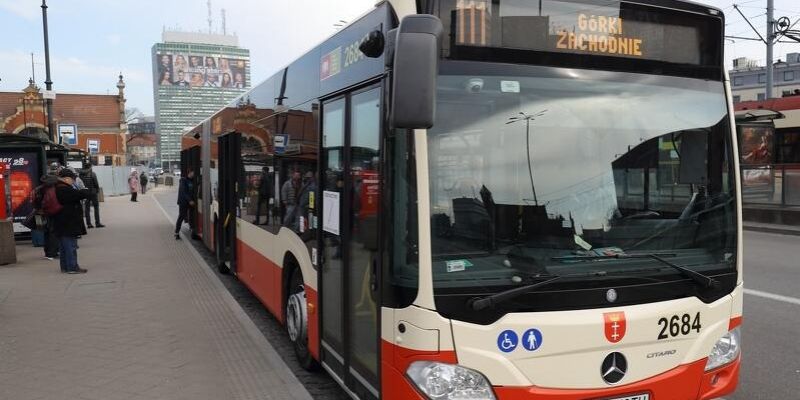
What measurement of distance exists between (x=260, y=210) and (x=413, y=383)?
405 centimetres

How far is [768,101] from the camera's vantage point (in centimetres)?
2073

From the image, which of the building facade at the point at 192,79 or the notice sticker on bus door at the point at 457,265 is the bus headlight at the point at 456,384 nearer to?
the notice sticker on bus door at the point at 457,265

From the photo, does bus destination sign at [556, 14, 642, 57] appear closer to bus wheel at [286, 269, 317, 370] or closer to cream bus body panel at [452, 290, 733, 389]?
cream bus body panel at [452, 290, 733, 389]

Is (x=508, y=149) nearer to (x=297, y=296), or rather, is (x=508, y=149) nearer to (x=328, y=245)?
(x=328, y=245)

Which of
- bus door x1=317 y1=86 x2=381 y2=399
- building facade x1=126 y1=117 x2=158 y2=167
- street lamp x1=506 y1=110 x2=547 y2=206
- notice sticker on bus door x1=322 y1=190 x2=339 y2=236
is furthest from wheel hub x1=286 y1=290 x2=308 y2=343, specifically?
building facade x1=126 y1=117 x2=158 y2=167

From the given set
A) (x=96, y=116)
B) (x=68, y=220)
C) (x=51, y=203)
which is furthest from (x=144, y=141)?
(x=51, y=203)

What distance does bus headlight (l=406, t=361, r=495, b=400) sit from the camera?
114 inches

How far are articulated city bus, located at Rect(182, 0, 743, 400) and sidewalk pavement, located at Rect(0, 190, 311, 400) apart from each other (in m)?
1.62

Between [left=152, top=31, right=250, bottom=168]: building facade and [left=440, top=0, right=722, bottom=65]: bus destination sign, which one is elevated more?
[left=152, top=31, right=250, bottom=168]: building facade

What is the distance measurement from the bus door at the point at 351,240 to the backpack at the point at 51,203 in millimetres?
6781

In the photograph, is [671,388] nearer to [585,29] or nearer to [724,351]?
[724,351]

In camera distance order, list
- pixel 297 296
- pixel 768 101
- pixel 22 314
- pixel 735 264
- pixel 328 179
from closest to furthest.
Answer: pixel 735 264 → pixel 328 179 → pixel 297 296 → pixel 22 314 → pixel 768 101

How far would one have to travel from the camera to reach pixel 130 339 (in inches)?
238

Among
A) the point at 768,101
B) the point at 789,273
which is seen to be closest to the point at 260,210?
the point at 789,273
